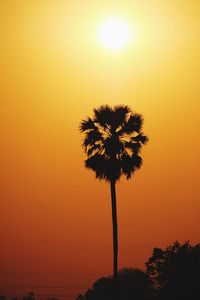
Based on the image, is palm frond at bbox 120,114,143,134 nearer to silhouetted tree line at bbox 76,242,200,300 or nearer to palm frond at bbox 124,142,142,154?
palm frond at bbox 124,142,142,154

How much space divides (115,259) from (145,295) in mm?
2866

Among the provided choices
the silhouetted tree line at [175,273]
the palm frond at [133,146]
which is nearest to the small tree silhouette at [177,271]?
the silhouetted tree line at [175,273]

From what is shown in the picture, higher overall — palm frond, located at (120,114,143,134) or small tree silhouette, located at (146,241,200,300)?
palm frond, located at (120,114,143,134)

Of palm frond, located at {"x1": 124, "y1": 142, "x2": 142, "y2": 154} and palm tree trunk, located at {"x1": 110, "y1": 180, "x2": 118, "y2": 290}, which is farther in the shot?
palm frond, located at {"x1": 124, "y1": 142, "x2": 142, "y2": 154}

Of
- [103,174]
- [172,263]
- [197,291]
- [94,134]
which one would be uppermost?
[94,134]

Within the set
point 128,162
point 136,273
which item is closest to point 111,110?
point 128,162

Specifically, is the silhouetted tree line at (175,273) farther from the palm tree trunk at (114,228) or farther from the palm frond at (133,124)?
the palm frond at (133,124)

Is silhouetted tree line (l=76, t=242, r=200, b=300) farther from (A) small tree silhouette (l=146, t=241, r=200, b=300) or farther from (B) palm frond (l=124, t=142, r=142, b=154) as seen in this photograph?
(B) palm frond (l=124, t=142, r=142, b=154)

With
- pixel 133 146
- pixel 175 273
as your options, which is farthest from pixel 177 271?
pixel 133 146

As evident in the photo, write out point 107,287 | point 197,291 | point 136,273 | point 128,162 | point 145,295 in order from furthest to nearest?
point 136,273
point 107,287
point 128,162
point 145,295
point 197,291

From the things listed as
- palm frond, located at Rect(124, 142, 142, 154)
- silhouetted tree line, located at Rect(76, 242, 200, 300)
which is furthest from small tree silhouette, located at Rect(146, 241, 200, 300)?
palm frond, located at Rect(124, 142, 142, 154)

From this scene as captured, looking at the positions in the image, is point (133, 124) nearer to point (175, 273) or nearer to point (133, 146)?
point (133, 146)

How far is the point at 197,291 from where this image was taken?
34562 mm

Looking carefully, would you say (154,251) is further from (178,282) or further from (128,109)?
(128,109)
